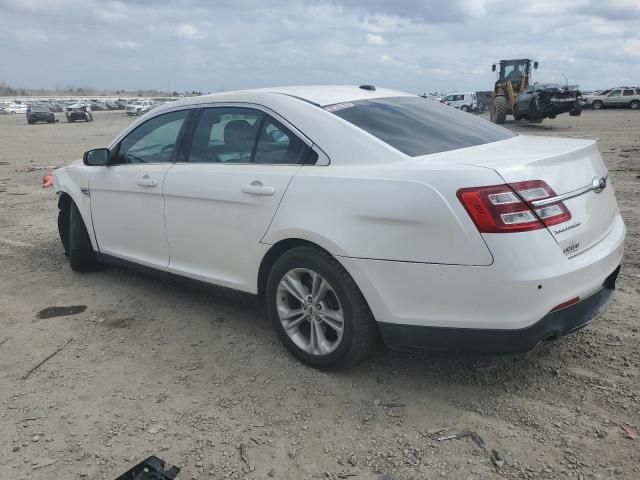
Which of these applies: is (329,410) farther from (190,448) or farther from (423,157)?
(423,157)

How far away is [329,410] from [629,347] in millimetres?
1903

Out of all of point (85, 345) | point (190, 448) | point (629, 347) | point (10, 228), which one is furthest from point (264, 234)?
point (10, 228)

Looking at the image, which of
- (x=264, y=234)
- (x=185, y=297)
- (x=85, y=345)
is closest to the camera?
(x=264, y=234)

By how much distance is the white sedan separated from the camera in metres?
2.62

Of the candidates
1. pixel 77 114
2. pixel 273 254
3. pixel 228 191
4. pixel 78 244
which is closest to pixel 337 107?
pixel 228 191

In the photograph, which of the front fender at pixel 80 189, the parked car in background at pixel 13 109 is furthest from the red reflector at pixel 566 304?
the parked car in background at pixel 13 109

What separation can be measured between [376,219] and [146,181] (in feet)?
6.74

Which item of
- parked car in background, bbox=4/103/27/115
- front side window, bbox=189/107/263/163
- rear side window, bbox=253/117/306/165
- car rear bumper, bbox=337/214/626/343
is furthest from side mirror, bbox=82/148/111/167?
parked car in background, bbox=4/103/27/115

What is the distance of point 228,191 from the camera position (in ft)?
11.6

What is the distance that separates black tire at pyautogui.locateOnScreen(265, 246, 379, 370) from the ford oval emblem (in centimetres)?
137

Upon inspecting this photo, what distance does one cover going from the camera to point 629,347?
11.4ft

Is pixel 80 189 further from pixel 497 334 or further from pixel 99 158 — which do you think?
pixel 497 334

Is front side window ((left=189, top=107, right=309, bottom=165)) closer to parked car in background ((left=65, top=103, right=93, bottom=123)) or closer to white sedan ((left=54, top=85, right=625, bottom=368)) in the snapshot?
white sedan ((left=54, top=85, right=625, bottom=368))

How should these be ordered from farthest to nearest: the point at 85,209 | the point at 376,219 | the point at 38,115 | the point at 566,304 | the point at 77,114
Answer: the point at 77,114, the point at 38,115, the point at 85,209, the point at 376,219, the point at 566,304
